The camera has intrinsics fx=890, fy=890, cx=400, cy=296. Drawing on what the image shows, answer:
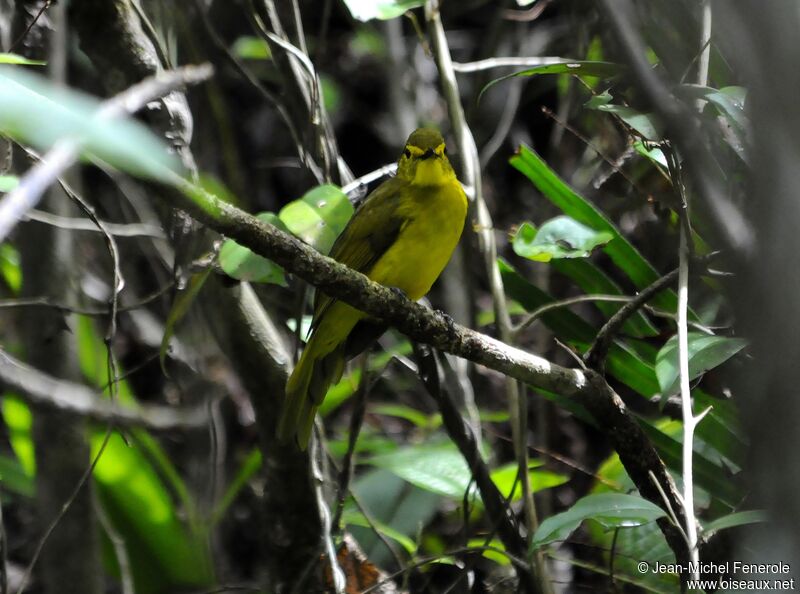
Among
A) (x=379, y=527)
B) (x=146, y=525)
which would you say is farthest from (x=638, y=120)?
(x=146, y=525)

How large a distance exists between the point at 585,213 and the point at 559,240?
266 millimetres

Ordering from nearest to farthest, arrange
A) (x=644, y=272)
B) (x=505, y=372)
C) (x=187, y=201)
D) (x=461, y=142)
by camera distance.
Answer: (x=187, y=201) < (x=505, y=372) < (x=644, y=272) < (x=461, y=142)

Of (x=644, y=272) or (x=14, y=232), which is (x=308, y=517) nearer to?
(x=644, y=272)

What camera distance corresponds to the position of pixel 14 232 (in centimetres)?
324

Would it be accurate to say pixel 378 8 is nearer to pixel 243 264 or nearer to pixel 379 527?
pixel 243 264

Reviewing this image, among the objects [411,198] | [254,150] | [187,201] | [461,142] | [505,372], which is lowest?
[505,372]

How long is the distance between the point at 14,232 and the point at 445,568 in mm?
2058

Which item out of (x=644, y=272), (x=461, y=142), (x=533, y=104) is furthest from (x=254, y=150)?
(x=644, y=272)

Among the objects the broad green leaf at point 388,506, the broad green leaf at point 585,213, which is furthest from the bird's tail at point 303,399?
the broad green leaf at point 585,213

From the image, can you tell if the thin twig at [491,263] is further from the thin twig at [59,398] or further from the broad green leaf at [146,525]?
the broad green leaf at [146,525]

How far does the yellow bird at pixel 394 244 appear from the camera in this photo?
8.91ft

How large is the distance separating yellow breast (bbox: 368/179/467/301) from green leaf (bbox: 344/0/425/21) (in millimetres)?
610

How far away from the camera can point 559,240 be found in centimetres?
237

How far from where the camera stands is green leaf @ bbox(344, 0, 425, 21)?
250cm
